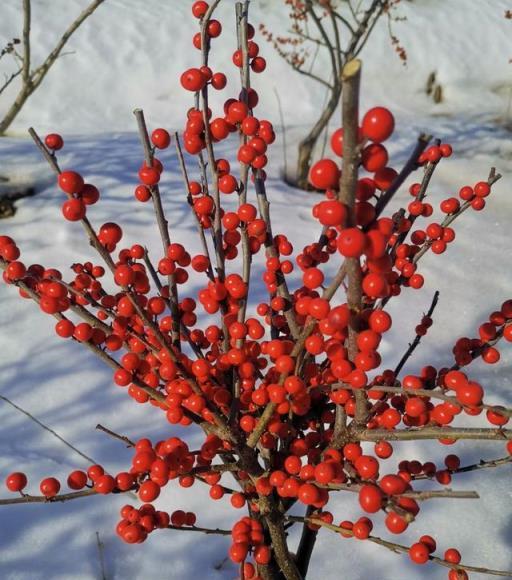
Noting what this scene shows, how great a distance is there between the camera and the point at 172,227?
2.25 m

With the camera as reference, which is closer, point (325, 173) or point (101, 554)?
point (325, 173)

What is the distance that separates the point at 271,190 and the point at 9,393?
5.84 ft

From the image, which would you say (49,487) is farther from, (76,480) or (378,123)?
(378,123)

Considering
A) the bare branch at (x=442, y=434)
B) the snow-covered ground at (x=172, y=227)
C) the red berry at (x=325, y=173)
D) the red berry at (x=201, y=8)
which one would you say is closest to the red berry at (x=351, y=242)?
the red berry at (x=325, y=173)

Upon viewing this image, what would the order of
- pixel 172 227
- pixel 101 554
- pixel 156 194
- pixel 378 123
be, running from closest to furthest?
pixel 378 123, pixel 156 194, pixel 101 554, pixel 172 227

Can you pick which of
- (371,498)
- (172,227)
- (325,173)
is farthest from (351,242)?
(172,227)

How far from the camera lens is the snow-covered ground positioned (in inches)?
47.2

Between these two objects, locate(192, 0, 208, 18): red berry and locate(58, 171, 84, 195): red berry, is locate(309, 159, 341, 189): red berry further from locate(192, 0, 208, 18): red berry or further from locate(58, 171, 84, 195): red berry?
locate(192, 0, 208, 18): red berry

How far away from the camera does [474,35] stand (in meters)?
5.19

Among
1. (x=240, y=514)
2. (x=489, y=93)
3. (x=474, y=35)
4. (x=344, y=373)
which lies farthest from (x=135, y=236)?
(x=474, y=35)

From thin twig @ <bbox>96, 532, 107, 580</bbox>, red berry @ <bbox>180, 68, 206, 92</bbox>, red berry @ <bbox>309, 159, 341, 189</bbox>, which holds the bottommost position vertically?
thin twig @ <bbox>96, 532, 107, 580</bbox>

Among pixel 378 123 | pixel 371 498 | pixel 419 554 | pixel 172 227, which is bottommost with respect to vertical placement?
pixel 172 227

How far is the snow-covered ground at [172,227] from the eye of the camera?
3.93 feet

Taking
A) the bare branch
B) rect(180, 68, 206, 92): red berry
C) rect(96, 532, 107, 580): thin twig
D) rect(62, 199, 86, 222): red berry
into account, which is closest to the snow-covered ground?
rect(96, 532, 107, 580): thin twig
